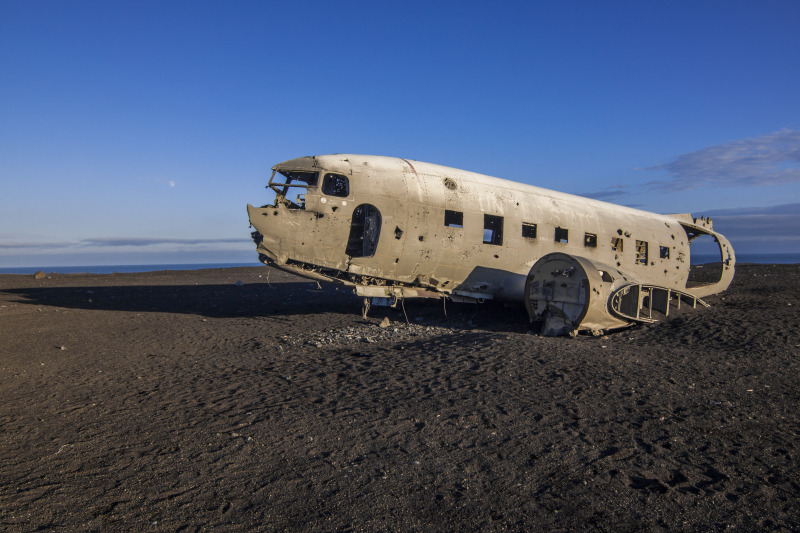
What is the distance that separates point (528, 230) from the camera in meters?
14.4

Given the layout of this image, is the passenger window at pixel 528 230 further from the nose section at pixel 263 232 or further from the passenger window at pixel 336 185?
the nose section at pixel 263 232

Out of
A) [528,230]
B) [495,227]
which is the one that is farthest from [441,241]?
[528,230]

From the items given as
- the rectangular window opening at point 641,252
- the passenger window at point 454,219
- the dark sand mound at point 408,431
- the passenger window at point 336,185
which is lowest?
the dark sand mound at point 408,431

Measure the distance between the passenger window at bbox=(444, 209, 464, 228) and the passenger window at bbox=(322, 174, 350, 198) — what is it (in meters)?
2.85

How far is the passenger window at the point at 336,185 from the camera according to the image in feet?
→ 40.2

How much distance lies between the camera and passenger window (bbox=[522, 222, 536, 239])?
563 inches

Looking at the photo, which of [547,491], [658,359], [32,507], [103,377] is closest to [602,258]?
[658,359]

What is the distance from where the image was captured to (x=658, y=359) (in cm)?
927

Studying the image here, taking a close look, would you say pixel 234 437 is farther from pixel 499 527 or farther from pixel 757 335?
pixel 757 335

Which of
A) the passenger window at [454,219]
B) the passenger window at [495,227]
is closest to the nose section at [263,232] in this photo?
the passenger window at [454,219]

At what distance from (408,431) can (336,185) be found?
8089 mm

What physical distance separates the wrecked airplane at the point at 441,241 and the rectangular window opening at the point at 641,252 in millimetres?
2051

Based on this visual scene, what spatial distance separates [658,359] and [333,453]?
7127 mm

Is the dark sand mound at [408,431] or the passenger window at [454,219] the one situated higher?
the passenger window at [454,219]
